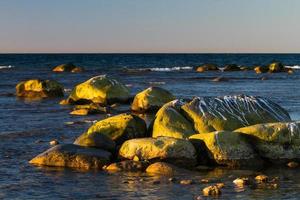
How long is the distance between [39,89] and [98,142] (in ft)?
80.1

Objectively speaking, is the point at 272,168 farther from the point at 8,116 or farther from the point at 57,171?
the point at 8,116

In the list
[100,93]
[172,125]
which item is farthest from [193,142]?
[100,93]

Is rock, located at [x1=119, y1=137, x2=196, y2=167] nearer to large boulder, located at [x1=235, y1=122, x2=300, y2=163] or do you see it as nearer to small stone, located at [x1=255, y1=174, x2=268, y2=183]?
large boulder, located at [x1=235, y1=122, x2=300, y2=163]

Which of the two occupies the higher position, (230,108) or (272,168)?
(230,108)

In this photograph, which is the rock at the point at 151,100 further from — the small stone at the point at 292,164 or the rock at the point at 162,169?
the rock at the point at 162,169

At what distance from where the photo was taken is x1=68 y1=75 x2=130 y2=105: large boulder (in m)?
34.6

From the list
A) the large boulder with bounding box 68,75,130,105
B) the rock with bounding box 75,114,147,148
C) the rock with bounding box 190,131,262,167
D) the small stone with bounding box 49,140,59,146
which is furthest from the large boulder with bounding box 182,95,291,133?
the large boulder with bounding box 68,75,130,105

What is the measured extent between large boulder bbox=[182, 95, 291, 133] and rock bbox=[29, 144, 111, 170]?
350cm

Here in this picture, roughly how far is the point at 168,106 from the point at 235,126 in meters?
2.23

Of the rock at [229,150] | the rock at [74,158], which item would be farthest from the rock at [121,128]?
the rock at [229,150]

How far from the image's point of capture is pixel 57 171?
1571 centimetres

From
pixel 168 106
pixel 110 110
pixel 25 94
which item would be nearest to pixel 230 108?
pixel 168 106

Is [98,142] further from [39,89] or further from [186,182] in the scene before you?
[39,89]

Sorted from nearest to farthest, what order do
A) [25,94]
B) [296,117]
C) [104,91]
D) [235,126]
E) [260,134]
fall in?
1. [260,134]
2. [235,126]
3. [296,117]
4. [104,91]
5. [25,94]
